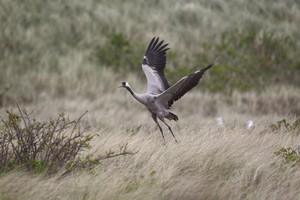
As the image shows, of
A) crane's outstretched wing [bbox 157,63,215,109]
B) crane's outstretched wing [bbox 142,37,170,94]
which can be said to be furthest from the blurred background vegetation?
crane's outstretched wing [bbox 157,63,215,109]

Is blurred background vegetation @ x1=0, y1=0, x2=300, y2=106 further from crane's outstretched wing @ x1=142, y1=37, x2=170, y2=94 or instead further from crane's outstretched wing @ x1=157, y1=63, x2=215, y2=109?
crane's outstretched wing @ x1=157, y1=63, x2=215, y2=109

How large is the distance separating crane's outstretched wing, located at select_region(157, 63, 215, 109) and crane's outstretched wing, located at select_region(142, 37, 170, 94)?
14.4 inches

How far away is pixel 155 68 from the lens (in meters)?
8.41

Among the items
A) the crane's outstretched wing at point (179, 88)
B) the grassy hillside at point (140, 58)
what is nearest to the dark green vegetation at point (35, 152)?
the grassy hillside at point (140, 58)

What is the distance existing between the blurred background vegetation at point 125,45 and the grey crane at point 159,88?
22.7ft

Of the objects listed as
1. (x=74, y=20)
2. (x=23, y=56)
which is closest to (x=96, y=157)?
(x=23, y=56)

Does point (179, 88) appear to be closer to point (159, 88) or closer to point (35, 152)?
point (159, 88)

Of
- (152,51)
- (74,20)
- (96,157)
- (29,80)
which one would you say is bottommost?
(96,157)

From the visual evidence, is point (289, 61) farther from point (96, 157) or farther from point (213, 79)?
point (96, 157)

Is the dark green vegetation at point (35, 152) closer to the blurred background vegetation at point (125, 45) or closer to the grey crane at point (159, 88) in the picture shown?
the grey crane at point (159, 88)

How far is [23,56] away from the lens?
53.7 ft

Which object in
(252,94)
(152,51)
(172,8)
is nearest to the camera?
(152,51)

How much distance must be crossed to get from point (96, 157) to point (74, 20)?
502 inches

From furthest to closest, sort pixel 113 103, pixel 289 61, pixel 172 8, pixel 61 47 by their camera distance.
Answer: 1. pixel 172 8
2. pixel 289 61
3. pixel 61 47
4. pixel 113 103
